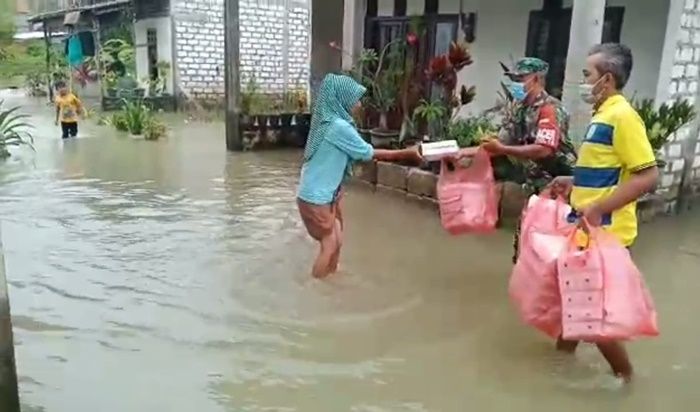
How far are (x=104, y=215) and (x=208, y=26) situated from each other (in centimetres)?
1339

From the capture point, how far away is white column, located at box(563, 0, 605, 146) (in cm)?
609

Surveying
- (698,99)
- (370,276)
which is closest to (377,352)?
(370,276)

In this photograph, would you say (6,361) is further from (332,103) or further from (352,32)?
(352,32)

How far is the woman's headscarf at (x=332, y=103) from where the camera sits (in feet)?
14.6

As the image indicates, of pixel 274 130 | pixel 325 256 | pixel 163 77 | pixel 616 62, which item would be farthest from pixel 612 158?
pixel 163 77

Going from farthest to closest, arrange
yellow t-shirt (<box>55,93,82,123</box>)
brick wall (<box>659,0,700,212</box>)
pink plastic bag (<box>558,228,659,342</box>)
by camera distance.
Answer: yellow t-shirt (<box>55,93,82,123</box>), brick wall (<box>659,0,700,212</box>), pink plastic bag (<box>558,228,659,342</box>)

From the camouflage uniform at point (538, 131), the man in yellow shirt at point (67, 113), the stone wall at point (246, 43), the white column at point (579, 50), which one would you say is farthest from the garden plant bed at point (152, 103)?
the white column at point (579, 50)

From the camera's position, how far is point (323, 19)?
13164 mm

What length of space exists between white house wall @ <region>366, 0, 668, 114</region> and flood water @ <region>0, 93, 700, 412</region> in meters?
1.92

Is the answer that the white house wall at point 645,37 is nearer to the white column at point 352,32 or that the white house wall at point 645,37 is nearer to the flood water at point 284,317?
the flood water at point 284,317

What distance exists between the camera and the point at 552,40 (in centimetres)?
873

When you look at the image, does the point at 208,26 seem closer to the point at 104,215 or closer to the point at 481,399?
the point at 104,215

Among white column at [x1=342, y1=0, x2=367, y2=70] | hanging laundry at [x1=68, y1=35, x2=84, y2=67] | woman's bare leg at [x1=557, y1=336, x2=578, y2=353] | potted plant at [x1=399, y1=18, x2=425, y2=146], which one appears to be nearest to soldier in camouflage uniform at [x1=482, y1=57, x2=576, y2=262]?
woman's bare leg at [x1=557, y1=336, x2=578, y2=353]

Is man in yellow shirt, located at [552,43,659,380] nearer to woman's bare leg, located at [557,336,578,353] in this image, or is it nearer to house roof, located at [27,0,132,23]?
woman's bare leg, located at [557,336,578,353]
